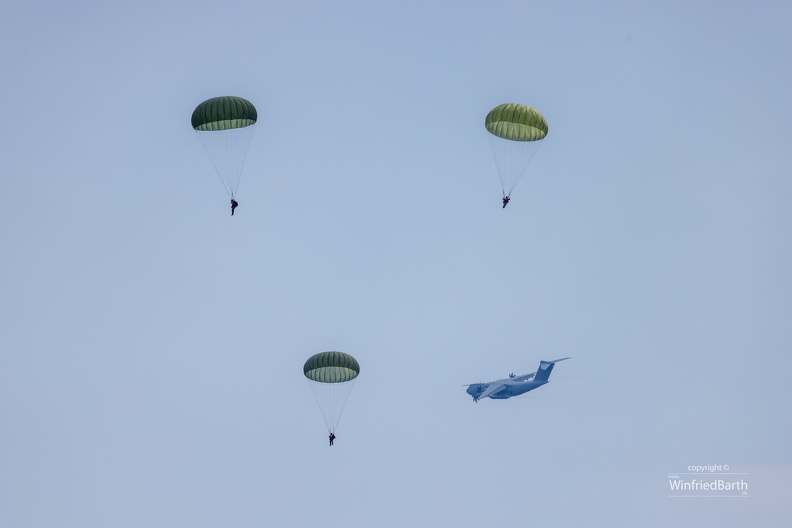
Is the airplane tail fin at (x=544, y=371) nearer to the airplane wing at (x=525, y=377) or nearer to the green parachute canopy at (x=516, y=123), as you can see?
the airplane wing at (x=525, y=377)

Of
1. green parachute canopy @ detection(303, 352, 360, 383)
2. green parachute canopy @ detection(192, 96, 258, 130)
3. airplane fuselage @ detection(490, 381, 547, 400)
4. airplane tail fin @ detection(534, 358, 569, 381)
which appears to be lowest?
green parachute canopy @ detection(303, 352, 360, 383)

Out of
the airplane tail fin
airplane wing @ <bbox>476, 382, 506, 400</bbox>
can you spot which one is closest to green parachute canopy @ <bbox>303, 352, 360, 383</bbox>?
airplane wing @ <bbox>476, 382, 506, 400</bbox>

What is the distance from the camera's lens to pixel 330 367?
85875 mm

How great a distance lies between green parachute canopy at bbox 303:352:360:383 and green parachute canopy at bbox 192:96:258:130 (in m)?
17.1

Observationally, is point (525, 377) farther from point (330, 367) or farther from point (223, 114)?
point (223, 114)

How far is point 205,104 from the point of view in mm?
81812

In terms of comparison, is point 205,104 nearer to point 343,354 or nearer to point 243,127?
point 243,127

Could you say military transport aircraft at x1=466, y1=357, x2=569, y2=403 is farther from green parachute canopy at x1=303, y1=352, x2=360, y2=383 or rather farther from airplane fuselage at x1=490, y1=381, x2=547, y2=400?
green parachute canopy at x1=303, y1=352, x2=360, y2=383

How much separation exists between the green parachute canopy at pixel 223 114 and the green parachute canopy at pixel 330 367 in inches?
673

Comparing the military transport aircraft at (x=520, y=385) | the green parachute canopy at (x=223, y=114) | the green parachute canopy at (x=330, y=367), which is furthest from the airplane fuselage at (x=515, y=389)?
the green parachute canopy at (x=223, y=114)

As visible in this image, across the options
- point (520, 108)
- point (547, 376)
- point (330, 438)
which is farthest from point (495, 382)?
point (520, 108)

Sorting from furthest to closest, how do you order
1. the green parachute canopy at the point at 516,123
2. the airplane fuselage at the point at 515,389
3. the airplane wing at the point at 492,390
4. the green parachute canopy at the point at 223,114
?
the airplane wing at the point at 492,390 < the airplane fuselage at the point at 515,389 < the green parachute canopy at the point at 516,123 < the green parachute canopy at the point at 223,114

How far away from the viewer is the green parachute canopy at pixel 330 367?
85500mm

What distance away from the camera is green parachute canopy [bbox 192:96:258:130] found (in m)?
80.8
